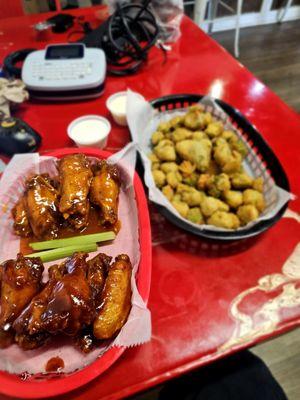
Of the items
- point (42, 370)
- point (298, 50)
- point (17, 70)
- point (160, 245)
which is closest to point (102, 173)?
point (160, 245)

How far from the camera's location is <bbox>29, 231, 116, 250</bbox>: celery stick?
96cm

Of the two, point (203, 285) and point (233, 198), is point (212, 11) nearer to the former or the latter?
point (233, 198)

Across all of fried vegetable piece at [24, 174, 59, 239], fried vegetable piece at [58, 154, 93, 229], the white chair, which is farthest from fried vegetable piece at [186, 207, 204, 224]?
the white chair

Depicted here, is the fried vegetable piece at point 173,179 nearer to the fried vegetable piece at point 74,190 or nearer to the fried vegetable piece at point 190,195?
the fried vegetable piece at point 190,195

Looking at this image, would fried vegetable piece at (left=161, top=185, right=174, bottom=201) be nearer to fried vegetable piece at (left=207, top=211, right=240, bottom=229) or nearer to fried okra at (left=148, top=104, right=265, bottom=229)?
fried okra at (left=148, top=104, right=265, bottom=229)

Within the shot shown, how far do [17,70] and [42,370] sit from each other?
164 centimetres

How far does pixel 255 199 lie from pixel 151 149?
58 centimetres

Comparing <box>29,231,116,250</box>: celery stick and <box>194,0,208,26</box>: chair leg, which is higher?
<box>194,0,208,26</box>: chair leg

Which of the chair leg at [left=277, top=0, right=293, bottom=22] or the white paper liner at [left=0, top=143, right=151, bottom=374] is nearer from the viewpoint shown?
the white paper liner at [left=0, top=143, right=151, bottom=374]

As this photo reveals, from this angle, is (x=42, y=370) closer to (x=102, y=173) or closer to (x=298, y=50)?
(x=102, y=173)

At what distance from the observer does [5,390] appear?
0.72 metres

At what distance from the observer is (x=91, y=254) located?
3.19 ft

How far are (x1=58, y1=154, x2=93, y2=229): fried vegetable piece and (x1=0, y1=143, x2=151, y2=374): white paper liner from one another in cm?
12

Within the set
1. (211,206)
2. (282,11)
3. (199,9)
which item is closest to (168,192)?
(211,206)
